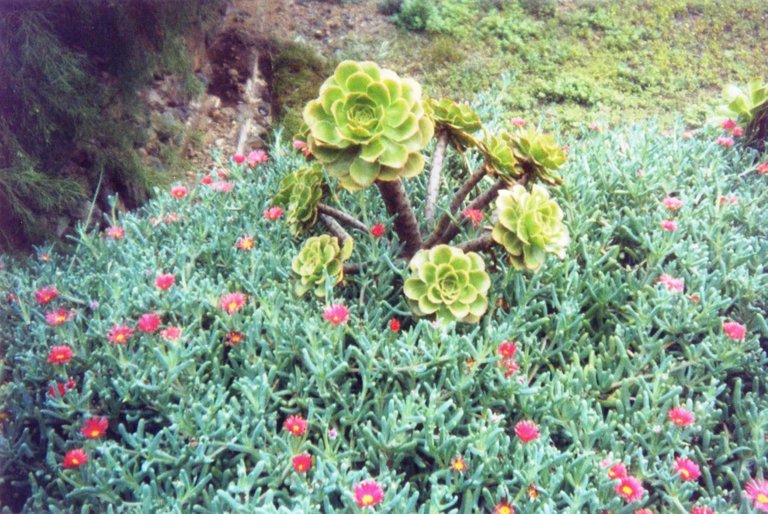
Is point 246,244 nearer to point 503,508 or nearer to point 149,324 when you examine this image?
point 149,324

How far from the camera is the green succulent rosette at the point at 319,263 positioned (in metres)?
1.86

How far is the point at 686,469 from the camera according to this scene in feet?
4.73

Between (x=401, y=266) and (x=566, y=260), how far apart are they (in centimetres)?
50

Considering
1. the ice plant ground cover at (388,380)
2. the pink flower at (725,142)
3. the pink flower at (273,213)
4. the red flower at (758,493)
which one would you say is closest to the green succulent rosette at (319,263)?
the ice plant ground cover at (388,380)

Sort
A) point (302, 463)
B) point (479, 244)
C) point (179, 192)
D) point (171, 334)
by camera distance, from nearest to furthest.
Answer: point (302, 463)
point (171, 334)
point (479, 244)
point (179, 192)

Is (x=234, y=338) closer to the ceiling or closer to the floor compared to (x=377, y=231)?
closer to the floor

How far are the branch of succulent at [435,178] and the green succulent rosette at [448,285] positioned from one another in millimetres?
327

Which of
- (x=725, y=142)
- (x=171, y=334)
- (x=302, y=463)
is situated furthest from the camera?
(x=725, y=142)

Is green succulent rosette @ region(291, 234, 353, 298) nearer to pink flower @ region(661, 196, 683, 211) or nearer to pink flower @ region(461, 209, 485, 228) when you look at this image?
pink flower @ region(461, 209, 485, 228)

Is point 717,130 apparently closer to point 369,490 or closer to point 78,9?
point 369,490

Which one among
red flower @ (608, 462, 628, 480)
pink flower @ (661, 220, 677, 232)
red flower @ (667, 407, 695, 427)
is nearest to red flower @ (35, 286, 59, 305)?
red flower @ (608, 462, 628, 480)

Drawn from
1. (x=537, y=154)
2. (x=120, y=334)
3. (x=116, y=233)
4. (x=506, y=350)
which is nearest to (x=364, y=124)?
(x=537, y=154)

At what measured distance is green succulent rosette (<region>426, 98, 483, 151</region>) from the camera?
2080mm

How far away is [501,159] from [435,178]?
0.82 ft
